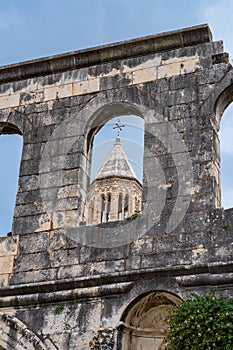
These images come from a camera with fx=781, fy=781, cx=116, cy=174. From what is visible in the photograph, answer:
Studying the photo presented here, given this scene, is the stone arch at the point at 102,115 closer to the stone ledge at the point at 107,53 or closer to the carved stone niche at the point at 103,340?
the stone ledge at the point at 107,53

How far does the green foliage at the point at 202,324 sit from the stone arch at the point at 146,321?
0.50 m

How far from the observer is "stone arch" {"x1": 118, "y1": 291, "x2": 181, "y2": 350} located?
29.3 ft

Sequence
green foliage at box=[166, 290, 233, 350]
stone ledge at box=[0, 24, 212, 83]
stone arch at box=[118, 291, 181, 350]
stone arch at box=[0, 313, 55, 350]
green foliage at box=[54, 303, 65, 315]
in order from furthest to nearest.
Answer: stone ledge at box=[0, 24, 212, 83]
green foliage at box=[54, 303, 65, 315]
stone arch at box=[0, 313, 55, 350]
stone arch at box=[118, 291, 181, 350]
green foliage at box=[166, 290, 233, 350]

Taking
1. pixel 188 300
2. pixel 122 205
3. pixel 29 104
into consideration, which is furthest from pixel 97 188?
pixel 188 300

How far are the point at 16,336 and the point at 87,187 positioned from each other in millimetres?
2251

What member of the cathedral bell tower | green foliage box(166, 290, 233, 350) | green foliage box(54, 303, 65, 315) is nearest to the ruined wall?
green foliage box(54, 303, 65, 315)

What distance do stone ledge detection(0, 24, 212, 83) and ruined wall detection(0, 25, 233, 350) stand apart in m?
0.02

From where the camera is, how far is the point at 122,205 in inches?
1475

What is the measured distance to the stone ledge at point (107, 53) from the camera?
10.5m

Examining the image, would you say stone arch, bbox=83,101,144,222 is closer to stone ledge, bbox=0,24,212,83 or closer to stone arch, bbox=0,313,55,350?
stone ledge, bbox=0,24,212,83

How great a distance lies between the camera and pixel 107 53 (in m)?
10.9

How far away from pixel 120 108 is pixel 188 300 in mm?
3245

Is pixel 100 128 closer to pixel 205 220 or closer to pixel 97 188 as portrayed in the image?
pixel 205 220

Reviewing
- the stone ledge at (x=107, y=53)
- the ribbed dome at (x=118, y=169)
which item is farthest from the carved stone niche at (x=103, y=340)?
the ribbed dome at (x=118, y=169)
